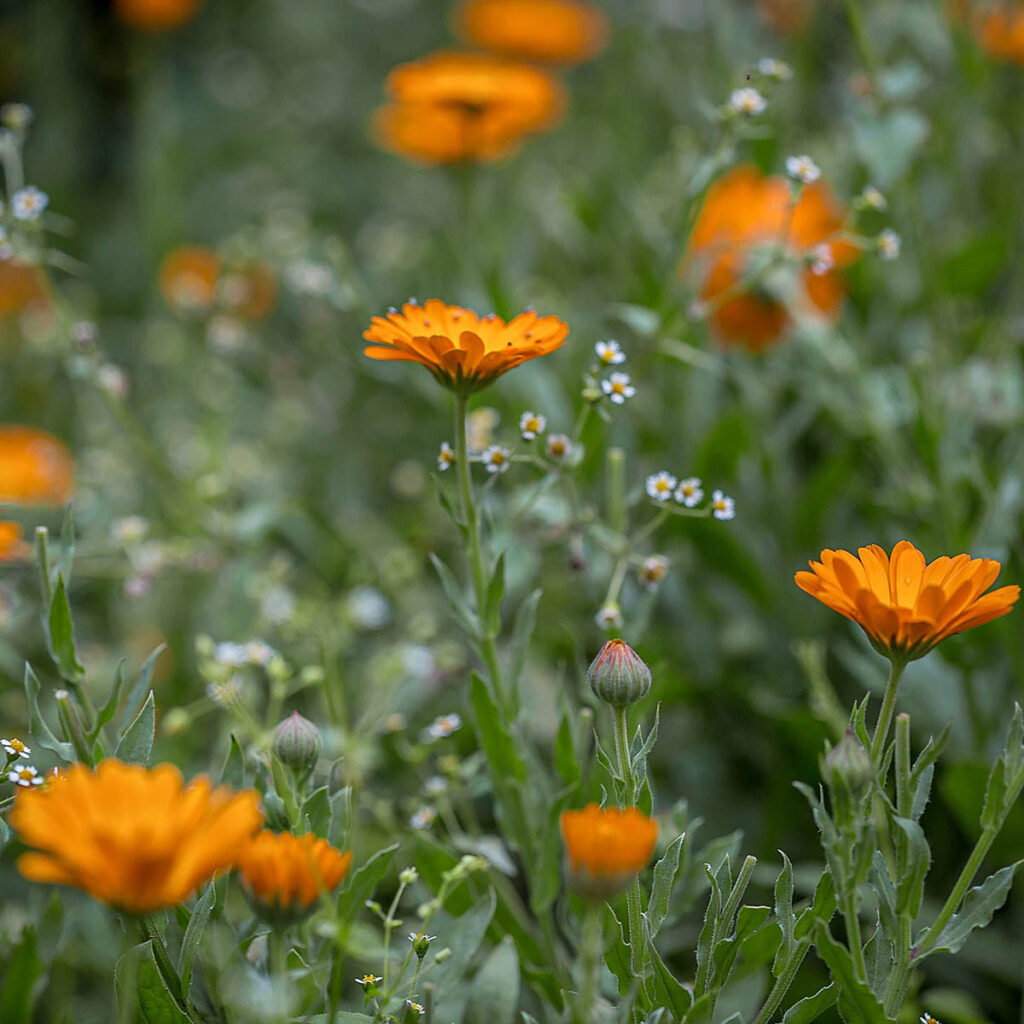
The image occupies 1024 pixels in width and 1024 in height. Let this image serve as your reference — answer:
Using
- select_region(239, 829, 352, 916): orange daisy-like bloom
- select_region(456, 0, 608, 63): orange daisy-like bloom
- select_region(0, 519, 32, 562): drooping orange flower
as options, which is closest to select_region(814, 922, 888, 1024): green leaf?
select_region(239, 829, 352, 916): orange daisy-like bloom

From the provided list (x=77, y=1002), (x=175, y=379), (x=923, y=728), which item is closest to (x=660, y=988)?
(x=923, y=728)

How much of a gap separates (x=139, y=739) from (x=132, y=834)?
0.23 meters

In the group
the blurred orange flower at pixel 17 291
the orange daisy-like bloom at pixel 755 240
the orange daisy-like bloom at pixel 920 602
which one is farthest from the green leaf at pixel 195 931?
the blurred orange flower at pixel 17 291

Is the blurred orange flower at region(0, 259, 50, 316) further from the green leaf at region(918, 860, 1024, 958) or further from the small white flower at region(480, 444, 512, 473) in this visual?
the green leaf at region(918, 860, 1024, 958)

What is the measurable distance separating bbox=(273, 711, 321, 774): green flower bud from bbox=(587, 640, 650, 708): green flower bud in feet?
0.49

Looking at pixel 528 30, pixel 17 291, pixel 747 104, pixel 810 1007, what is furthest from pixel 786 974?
pixel 17 291

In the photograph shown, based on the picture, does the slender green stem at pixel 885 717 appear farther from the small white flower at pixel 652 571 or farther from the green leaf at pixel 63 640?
the green leaf at pixel 63 640

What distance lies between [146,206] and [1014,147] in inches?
51.6

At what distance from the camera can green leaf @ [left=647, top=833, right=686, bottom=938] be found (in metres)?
0.63

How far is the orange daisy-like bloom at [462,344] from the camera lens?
61 cm

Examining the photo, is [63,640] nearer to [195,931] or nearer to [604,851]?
[195,931]

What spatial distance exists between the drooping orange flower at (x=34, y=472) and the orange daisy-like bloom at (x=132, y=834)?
87 cm

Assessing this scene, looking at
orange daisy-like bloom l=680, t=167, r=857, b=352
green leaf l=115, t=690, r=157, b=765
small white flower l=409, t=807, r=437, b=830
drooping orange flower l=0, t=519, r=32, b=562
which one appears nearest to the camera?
green leaf l=115, t=690, r=157, b=765

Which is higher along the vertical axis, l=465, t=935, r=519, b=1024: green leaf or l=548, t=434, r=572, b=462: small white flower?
l=548, t=434, r=572, b=462: small white flower
